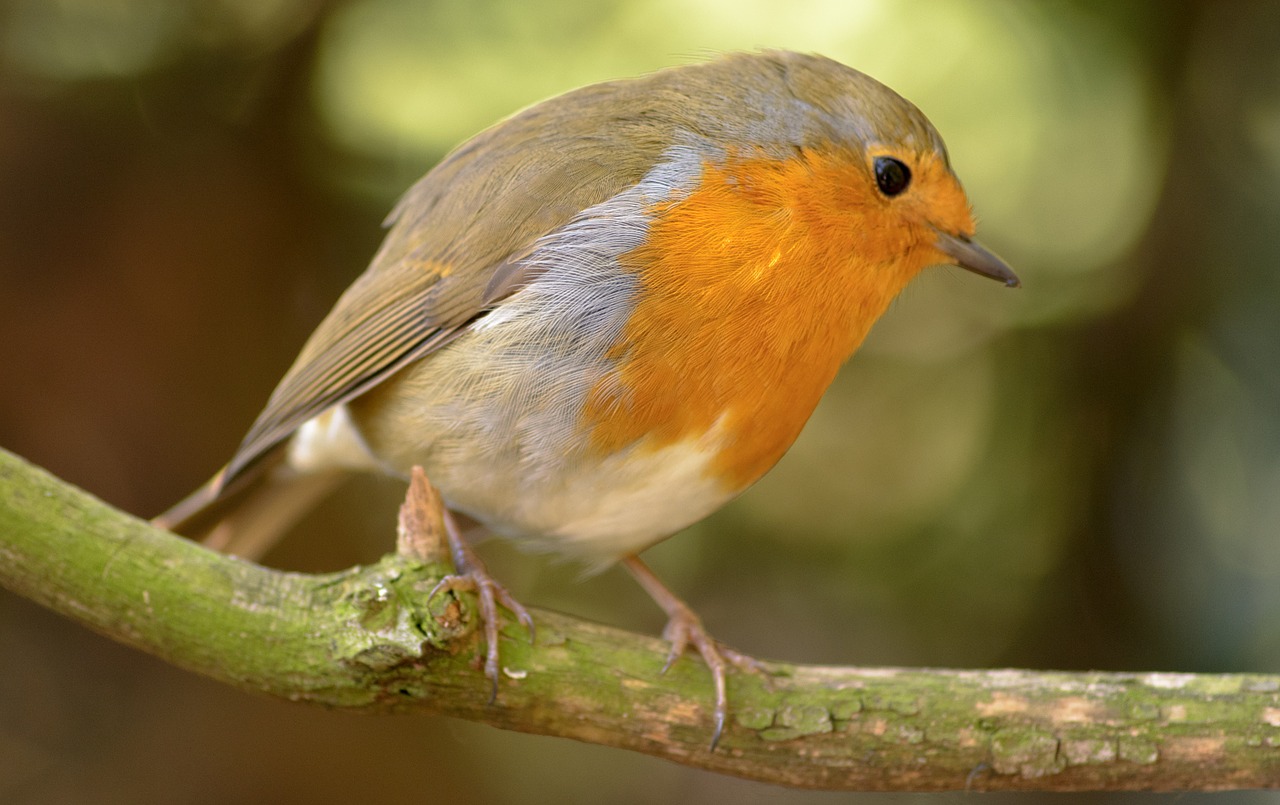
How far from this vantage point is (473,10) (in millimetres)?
3715

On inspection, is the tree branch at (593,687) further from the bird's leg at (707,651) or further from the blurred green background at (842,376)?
the blurred green background at (842,376)

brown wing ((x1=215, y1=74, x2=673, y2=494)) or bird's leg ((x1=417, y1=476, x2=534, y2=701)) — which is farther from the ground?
brown wing ((x1=215, y1=74, x2=673, y2=494))

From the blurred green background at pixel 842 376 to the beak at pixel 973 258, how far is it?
1160 mm

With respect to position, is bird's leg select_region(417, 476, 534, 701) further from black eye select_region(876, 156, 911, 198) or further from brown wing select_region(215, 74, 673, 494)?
black eye select_region(876, 156, 911, 198)

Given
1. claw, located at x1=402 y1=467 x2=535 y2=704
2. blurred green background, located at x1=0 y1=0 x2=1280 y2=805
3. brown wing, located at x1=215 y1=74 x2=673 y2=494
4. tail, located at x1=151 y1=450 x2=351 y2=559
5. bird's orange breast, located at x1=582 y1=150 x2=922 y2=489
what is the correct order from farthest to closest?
1. blurred green background, located at x1=0 y1=0 x2=1280 y2=805
2. tail, located at x1=151 y1=450 x2=351 y2=559
3. brown wing, located at x1=215 y1=74 x2=673 y2=494
4. bird's orange breast, located at x1=582 y1=150 x2=922 y2=489
5. claw, located at x1=402 y1=467 x2=535 y2=704

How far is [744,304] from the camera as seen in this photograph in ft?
7.55

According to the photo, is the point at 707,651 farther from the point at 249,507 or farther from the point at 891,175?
the point at 249,507

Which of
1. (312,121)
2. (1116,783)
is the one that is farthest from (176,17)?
(1116,783)

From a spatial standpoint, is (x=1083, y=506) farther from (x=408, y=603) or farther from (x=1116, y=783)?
(x=408, y=603)

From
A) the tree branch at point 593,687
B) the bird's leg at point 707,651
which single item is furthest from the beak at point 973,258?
the bird's leg at point 707,651

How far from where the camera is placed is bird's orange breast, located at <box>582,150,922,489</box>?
89.6 inches

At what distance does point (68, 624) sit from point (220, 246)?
4.02 feet

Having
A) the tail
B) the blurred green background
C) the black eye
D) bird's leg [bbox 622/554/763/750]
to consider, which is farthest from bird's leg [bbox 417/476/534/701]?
the blurred green background

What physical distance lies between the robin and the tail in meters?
0.27
